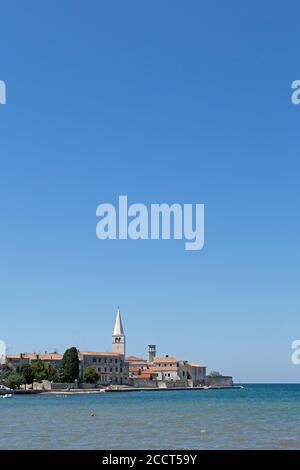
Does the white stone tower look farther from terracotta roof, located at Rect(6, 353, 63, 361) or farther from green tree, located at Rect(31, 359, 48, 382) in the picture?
green tree, located at Rect(31, 359, 48, 382)

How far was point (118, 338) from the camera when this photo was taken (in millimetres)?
152875

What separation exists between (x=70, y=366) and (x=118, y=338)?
126 feet

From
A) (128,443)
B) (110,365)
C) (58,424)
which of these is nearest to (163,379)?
(110,365)

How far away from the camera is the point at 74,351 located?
11362cm

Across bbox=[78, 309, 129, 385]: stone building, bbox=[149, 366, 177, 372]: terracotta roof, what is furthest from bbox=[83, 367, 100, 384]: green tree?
bbox=[149, 366, 177, 372]: terracotta roof

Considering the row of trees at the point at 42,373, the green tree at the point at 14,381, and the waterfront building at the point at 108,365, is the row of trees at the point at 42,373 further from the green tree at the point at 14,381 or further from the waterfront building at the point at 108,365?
the waterfront building at the point at 108,365

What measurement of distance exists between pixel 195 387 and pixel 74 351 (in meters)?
53.1

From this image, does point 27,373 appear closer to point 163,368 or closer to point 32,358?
point 32,358

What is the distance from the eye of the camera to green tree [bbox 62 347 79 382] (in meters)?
114

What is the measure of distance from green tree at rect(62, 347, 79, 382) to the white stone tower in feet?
119

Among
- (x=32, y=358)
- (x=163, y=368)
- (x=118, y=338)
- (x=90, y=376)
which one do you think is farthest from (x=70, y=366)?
(x=163, y=368)
